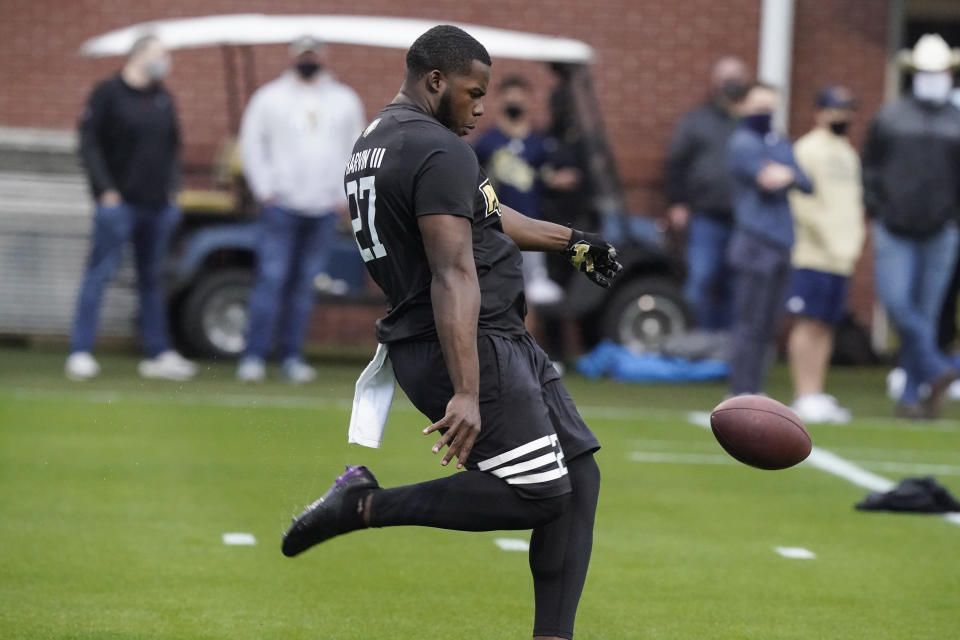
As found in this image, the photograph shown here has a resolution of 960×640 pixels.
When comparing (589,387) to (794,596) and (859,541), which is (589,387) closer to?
(859,541)

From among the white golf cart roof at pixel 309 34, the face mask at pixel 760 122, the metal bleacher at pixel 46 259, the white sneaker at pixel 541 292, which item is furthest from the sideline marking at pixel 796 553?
the metal bleacher at pixel 46 259

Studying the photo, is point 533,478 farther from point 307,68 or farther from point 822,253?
point 307,68

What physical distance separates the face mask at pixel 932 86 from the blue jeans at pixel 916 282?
2.81ft

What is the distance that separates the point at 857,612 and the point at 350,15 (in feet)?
36.8

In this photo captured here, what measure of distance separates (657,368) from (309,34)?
3.82 metres

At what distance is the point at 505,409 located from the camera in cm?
481

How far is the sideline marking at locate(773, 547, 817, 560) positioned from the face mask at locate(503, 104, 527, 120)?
6870 millimetres

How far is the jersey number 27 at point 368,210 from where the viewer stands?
4777 mm

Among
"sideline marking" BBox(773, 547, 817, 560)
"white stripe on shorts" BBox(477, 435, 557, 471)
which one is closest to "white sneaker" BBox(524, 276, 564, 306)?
"sideline marking" BBox(773, 547, 817, 560)

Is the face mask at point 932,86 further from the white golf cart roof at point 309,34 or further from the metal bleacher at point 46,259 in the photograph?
the metal bleacher at point 46,259

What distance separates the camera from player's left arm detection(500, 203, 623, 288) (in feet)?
17.1

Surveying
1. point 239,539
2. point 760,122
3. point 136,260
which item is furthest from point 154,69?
point 239,539

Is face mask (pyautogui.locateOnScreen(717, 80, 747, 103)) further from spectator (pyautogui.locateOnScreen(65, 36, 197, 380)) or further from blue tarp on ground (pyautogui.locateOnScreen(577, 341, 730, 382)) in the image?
spectator (pyautogui.locateOnScreen(65, 36, 197, 380))

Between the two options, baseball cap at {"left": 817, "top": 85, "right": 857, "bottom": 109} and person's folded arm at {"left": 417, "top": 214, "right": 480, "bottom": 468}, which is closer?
person's folded arm at {"left": 417, "top": 214, "right": 480, "bottom": 468}
